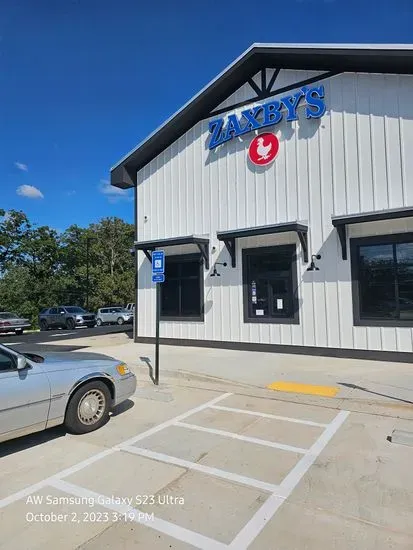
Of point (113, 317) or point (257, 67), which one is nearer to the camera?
point (257, 67)

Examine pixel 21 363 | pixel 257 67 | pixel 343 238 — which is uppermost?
pixel 257 67

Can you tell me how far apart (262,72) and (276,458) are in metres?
12.1

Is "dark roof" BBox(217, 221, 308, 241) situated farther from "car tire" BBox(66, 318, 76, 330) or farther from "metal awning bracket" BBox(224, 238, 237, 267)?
"car tire" BBox(66, 318, 76, 330)

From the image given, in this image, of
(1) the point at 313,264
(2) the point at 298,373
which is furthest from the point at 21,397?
(1) the point at 313,264

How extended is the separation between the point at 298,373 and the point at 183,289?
6327mm

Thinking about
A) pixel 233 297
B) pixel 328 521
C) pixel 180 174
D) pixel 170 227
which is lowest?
pixel 328 521

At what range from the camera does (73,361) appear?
220 inches

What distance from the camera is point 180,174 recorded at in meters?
14.6

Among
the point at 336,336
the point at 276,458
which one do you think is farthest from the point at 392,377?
the point at 276,458

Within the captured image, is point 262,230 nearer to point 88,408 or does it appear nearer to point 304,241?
point 304,241

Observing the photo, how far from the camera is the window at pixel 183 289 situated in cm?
1403

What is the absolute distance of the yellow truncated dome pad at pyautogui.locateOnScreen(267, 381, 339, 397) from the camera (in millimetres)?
7406

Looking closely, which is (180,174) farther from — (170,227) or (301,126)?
(301,126)

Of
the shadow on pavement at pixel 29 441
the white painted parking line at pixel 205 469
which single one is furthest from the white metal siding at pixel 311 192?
the shadow on pavement at pixel 29 441
